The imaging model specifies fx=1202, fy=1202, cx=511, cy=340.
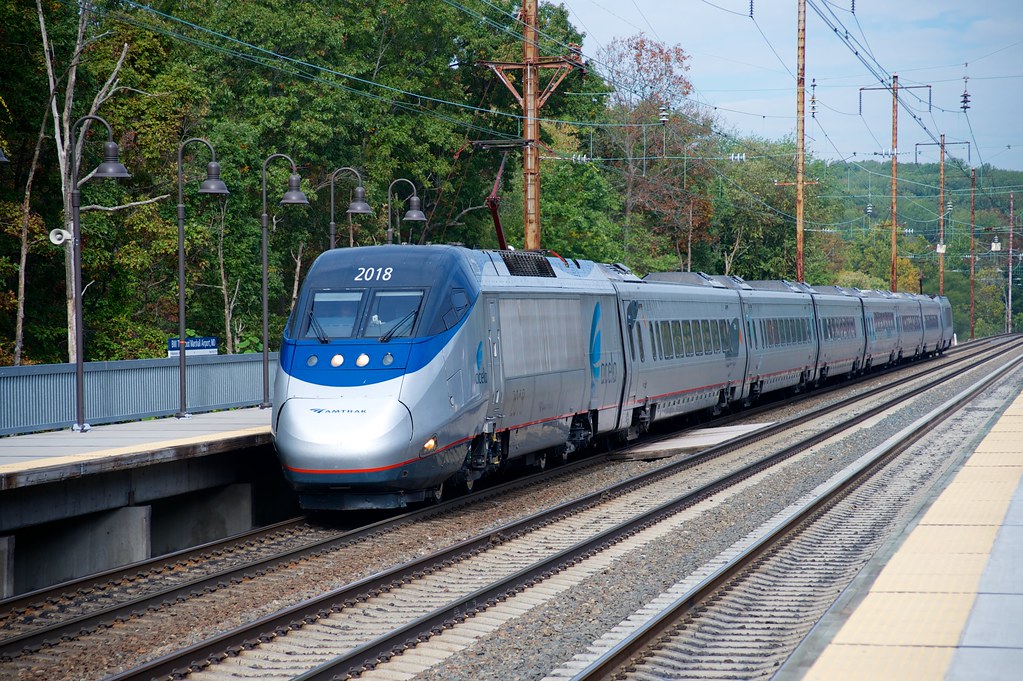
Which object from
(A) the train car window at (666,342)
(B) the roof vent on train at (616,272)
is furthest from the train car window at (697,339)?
(B) the roof vent on train at (616,272)

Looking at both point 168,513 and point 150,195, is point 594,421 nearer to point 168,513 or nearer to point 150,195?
point 168,513

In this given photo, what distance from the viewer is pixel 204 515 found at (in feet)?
55.1

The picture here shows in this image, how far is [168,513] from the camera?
54.8 ft

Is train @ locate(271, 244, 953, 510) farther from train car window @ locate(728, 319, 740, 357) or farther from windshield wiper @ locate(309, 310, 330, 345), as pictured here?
train car window @ locate(728, 319, 740, 357)

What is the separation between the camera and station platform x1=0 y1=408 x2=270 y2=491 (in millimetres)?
12773

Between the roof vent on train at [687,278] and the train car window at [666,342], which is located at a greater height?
the roof vent on train at [687,278]

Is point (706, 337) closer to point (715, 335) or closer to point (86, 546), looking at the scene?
point (715, 335)

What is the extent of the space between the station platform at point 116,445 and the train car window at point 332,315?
211 centimetres

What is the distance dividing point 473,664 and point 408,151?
128ft

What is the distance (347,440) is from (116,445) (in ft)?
13.3

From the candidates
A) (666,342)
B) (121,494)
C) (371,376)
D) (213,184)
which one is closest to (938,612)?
(371,376)

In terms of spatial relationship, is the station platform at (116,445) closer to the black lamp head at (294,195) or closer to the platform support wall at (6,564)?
the platform support wall at (6,564)

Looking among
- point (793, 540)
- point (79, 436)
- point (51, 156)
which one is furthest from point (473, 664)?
point (51, 156)

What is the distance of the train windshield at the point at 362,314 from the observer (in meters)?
14.4
